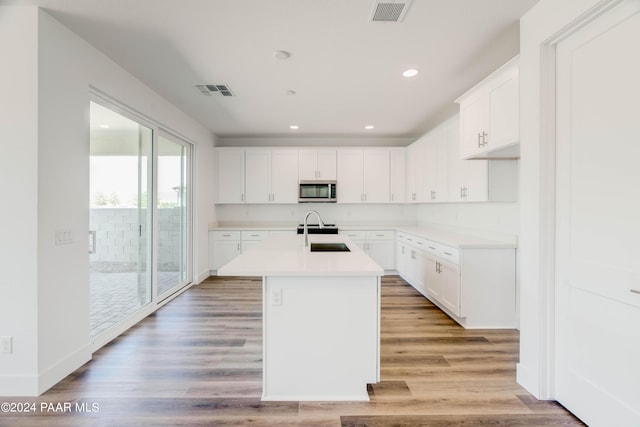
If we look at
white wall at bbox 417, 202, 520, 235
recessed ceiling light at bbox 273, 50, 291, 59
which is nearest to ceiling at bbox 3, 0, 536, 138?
recessed ceiling light at bbox 273, 50, 291, 59

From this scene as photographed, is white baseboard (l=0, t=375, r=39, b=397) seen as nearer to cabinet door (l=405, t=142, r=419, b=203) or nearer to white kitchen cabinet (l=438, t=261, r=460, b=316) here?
white kitchen cabinet (l=438, t=261, r=460, b=316)

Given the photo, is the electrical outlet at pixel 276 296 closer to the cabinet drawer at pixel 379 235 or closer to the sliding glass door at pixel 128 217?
the sliding glass door at pixel 128 217

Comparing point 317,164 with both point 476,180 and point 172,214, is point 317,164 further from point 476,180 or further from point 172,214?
point 476,180

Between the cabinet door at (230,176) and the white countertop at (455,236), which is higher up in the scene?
the cabinet door at (230,176)

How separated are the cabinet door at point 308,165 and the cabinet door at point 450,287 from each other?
3.03 metres

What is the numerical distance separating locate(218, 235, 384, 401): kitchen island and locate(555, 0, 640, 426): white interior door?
1181 mm

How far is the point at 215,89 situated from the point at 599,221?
366cm

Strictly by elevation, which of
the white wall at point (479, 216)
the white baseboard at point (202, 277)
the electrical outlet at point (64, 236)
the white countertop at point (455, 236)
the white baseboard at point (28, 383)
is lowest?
the white baseboard at point (28, 383)

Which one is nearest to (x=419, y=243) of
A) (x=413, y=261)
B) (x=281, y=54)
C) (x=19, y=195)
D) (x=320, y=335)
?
(x=413, y=261)

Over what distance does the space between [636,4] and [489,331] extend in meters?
2.80

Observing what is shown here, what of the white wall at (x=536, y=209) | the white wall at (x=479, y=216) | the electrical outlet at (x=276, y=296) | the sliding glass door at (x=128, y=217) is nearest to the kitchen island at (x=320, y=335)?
the electrical outlet at (x=276, y=296)

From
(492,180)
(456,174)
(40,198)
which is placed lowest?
(40,198)

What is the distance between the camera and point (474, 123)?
3031mm

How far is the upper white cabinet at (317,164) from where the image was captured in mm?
5848
